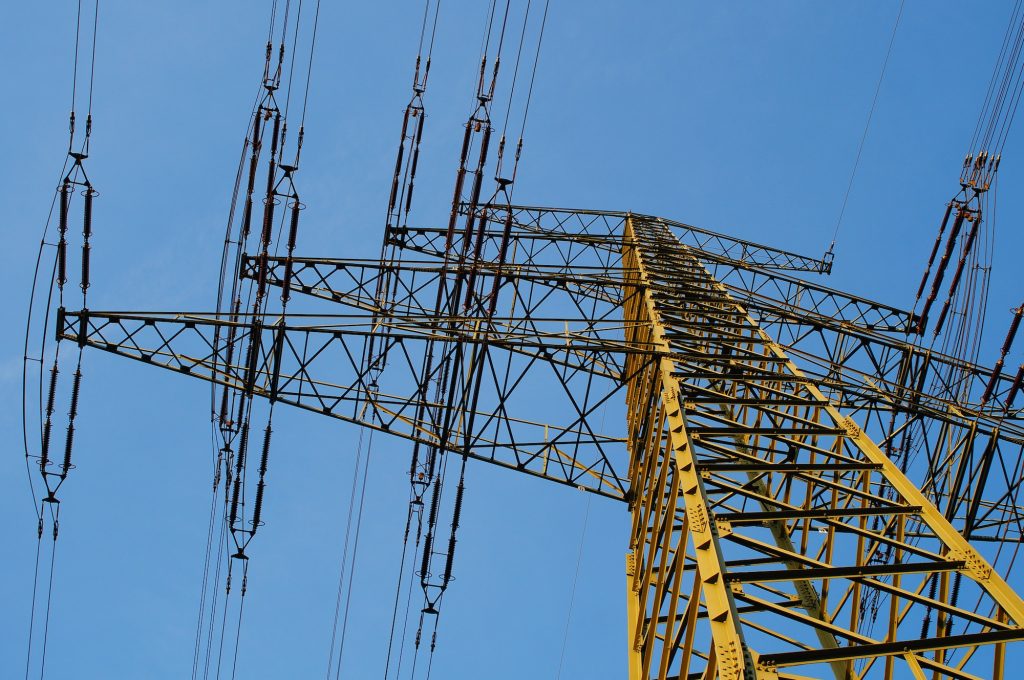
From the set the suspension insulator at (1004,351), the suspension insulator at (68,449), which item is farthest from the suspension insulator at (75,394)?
the suspension insulator at (1004,351)

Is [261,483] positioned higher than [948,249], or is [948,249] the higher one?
[948,249]

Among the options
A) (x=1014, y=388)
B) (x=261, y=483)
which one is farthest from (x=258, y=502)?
(x=1014, y=388)

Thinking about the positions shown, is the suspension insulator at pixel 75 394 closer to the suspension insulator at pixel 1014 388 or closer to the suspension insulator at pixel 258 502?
the suspension insulator at pixel 258 502

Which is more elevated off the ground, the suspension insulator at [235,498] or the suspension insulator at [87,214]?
the suspension insulator at [87,214]

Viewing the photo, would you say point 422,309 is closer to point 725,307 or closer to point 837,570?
point 725,307

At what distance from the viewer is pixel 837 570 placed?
1016 centimetres

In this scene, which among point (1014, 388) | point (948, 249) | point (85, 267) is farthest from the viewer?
point (948, 249)

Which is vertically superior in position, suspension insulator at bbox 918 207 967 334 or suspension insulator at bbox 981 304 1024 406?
suspension insulator at bbox 918 207 967 334

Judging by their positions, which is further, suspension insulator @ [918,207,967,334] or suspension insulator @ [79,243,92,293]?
suspension insulator @ [918,207,967,334]

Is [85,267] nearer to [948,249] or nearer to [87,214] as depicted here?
[87,214]

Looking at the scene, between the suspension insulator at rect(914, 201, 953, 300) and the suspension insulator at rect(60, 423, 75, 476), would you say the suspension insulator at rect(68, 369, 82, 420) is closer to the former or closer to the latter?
the suspension insulator at rect(60, 423, 75, 476)

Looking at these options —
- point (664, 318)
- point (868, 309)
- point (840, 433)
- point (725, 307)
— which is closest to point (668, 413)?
point (840, 433)

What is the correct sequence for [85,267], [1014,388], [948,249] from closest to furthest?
[85,267] → [1014,388] → [948,249]

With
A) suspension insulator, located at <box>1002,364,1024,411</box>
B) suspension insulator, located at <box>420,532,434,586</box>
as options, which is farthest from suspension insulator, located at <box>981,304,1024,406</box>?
suspension insulator, located at <box>420,532,434,586</box>
